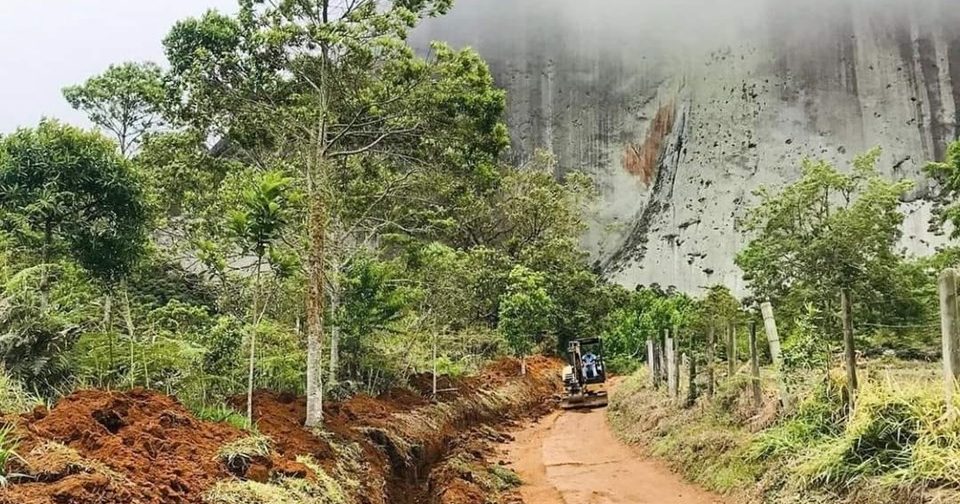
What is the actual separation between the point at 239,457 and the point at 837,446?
4576 mm

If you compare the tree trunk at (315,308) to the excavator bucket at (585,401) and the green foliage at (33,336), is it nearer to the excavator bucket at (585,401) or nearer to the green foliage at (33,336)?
the green foliage at (33,336)

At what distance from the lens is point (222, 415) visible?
6.68m

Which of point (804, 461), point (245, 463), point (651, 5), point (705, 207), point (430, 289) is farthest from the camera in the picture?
point (651, 5)

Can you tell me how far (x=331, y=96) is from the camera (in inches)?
399

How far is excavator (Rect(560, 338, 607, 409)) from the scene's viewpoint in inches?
730

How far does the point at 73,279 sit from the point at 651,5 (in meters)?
36.4

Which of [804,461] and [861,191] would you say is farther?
[861,191]

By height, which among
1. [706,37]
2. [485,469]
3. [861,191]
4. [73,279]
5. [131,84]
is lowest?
[485,469]

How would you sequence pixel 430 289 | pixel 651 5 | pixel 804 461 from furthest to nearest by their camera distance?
1. pixel 651 5
2. pixel 430 289
3. pixel 804 461

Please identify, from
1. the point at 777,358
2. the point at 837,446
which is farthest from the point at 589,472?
the point at 837,446

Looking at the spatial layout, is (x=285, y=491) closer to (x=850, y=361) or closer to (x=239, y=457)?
(x=239, y=457)

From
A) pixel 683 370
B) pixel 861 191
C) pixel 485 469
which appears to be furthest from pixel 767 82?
pixel 485 469

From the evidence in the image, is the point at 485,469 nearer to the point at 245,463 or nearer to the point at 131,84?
the point at 245,463

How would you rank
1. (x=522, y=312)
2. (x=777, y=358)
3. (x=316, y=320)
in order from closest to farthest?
(x=777, y=358), (x=316, y=320), (x=522, y=312)
